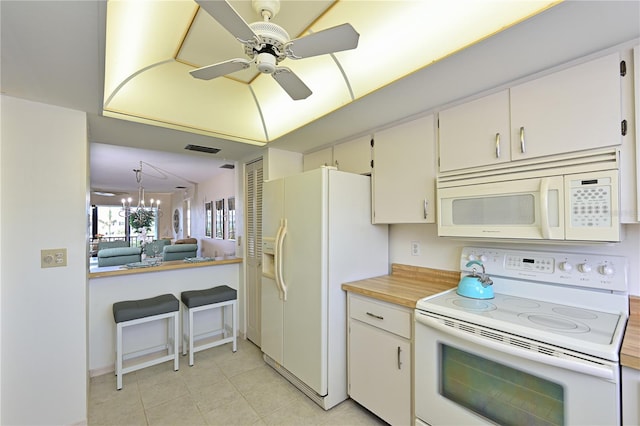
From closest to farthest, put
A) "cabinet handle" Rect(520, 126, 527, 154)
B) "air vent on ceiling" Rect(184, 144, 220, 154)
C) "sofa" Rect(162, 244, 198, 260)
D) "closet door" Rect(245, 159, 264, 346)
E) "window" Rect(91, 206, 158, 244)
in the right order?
"cabinet handle" Rect(520, 126, 527, 154), "air vent on ceiling" Rect(184, 144, 220, 154), "closet door" Rect(245, 159, 264, 346), "sofa" Rect(162, 244, 198, 260), "window" Rect(91, 206, 158, 244)

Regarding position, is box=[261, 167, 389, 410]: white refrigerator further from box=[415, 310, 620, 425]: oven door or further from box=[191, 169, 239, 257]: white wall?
box=[191, 169, 239, 257]: white wall

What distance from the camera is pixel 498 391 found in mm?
1368

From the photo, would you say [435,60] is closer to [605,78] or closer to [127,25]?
[605,78]

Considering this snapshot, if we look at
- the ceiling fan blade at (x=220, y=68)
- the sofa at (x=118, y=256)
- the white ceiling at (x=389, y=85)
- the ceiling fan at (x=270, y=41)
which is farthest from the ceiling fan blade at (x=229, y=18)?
the sofa at (x=118, y=256)

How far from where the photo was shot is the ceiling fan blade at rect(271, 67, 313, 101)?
145 cm

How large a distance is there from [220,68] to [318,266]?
1.43 m

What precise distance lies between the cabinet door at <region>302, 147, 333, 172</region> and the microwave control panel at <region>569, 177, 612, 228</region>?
1.90 meters

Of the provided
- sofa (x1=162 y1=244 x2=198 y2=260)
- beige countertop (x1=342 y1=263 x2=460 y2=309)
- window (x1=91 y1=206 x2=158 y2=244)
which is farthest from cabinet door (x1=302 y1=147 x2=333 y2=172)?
window (x1=91 y1=206 x2=158 y2=244)

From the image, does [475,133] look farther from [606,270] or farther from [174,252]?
[174,252]

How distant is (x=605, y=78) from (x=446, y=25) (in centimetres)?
79

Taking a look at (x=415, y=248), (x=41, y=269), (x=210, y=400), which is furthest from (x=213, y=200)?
(x=415, y=248)

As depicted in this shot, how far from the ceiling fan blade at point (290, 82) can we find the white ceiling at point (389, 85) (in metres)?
0.44

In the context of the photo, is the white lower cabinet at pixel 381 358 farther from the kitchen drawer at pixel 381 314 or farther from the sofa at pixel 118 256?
the sofa at pixel 118 256

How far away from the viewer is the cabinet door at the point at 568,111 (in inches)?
51.3
